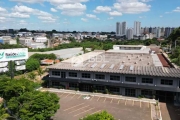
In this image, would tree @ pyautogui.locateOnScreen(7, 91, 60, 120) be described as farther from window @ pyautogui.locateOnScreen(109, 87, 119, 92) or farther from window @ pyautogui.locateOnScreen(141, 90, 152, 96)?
window @ pyautogui.locateOnScreen(141, 90, 152, 96)

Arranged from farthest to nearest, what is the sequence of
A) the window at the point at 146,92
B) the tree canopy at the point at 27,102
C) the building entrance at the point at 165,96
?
the window at the point at 146,92 < the building entrance at the point at 165,96 < the tree canopy at the point at 27,102

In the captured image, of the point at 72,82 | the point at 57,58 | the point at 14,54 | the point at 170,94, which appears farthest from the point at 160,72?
the point at 57,58

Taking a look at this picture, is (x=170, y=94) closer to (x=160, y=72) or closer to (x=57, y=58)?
(x=160, y=72)

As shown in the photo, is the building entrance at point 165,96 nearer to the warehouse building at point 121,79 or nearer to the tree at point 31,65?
the warehouse building at point 121,79

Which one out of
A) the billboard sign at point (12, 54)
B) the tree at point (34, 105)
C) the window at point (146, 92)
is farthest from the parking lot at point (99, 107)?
the billboard sign at point (12, 54)

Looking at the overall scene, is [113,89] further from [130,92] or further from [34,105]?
[34,105]
